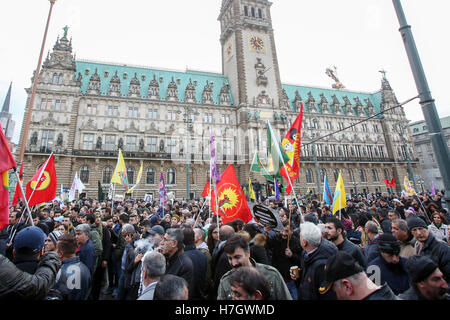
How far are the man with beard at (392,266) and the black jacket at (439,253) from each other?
50cm

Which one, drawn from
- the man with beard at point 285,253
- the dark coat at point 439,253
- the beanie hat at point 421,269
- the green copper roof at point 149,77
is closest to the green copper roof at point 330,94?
the green copper roof at point 149,77

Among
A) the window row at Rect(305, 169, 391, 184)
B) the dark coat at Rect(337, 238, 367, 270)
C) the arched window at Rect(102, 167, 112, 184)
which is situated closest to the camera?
the dark coat at Rect(337, 238, 367, 270)

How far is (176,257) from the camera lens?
3.58 metres

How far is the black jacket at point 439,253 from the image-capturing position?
3.29m

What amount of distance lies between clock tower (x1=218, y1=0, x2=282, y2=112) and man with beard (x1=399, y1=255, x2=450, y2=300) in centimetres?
3801

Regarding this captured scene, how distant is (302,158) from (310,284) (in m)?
42.7

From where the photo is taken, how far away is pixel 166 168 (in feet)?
115

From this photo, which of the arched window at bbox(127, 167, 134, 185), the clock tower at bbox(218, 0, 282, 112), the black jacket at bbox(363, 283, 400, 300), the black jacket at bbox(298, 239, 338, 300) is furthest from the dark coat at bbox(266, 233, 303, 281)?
the clock tower at bbox(218, 0, 282, 112)

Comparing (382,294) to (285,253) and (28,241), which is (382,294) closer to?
(285,253)

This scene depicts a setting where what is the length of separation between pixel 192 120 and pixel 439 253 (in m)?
36.4

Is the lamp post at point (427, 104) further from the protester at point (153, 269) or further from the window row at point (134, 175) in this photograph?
the window row at point (134, 175)

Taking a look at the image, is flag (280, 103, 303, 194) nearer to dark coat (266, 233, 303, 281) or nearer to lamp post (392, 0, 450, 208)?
dark coat (266, 233, 303, 281)

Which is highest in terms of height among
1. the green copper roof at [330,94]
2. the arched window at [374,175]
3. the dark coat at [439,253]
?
the green copper roof at [330,94]

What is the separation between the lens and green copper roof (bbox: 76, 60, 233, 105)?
37416 millimetres
